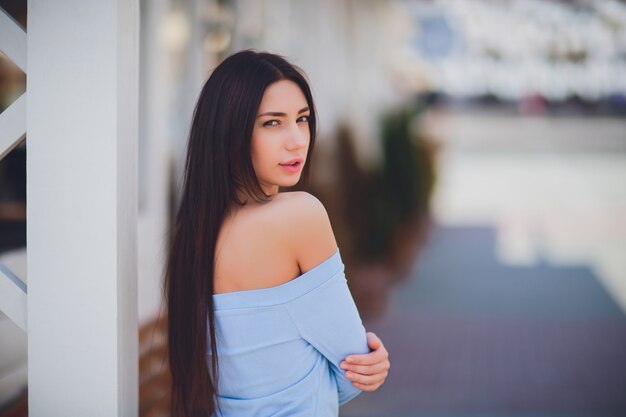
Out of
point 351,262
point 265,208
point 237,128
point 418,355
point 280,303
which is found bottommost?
point 418,355

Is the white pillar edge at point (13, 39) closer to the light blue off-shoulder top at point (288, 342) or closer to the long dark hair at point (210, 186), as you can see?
the long dark hair at point (210, 186)

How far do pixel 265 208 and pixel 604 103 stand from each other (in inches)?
1550

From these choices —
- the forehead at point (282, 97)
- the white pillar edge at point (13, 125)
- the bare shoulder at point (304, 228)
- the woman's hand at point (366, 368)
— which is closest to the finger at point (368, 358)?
the woman's hand at point (366, 368)

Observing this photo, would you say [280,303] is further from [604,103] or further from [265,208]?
[604,103]

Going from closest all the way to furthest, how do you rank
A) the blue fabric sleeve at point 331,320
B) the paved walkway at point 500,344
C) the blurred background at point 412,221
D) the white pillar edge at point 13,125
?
the blue fabric sleeve at point 331,320, the white pillar edge at point 13,125, the paved walkway at point 500,344, the blurred background at point 412,221

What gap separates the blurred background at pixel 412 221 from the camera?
4.58 m

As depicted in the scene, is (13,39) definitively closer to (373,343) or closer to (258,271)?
(258,271)

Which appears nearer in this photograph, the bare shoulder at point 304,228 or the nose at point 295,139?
the bare shoulder at point 304,228

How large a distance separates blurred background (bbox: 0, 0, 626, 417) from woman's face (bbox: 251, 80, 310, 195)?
1.32 meters

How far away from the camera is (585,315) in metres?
6.50

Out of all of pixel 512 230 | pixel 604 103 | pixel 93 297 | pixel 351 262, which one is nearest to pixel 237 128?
pixel 93 297

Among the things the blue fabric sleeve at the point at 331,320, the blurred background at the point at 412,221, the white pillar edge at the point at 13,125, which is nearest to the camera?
the blue fabric sleeve at the point at 331,320

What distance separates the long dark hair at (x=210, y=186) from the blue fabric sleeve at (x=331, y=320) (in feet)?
0.75

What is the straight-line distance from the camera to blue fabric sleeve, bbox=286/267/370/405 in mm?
1572
